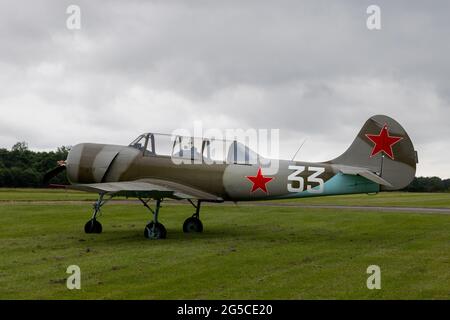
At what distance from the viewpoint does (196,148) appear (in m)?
15.0

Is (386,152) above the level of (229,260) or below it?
above

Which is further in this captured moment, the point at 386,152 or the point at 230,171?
the point at 230,171

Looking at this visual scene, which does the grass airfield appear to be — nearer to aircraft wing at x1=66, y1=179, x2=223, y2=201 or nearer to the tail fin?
aircraft wing at x1=66, y1=179, x2=223, y2=201

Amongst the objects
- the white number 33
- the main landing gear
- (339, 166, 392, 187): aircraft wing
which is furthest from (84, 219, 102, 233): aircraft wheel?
(339, 166, 392, 187): aircraft wing

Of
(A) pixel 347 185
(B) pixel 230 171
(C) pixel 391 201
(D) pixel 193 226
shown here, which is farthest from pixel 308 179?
(C) pixel 391 201

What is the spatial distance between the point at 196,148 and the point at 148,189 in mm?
2114

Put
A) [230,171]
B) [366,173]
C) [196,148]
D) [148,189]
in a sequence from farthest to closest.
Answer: [196,148] < [230,171] < [366,173] < [148,189]

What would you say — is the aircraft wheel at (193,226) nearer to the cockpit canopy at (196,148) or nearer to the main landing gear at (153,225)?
the main landing gear at (153,225)

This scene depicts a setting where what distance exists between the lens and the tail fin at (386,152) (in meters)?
14.0

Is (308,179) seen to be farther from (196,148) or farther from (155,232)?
(155,232)

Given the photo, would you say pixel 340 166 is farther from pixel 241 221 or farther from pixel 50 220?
pixel 50 220

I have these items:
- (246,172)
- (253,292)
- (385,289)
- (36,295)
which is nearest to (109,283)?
(36,295)
